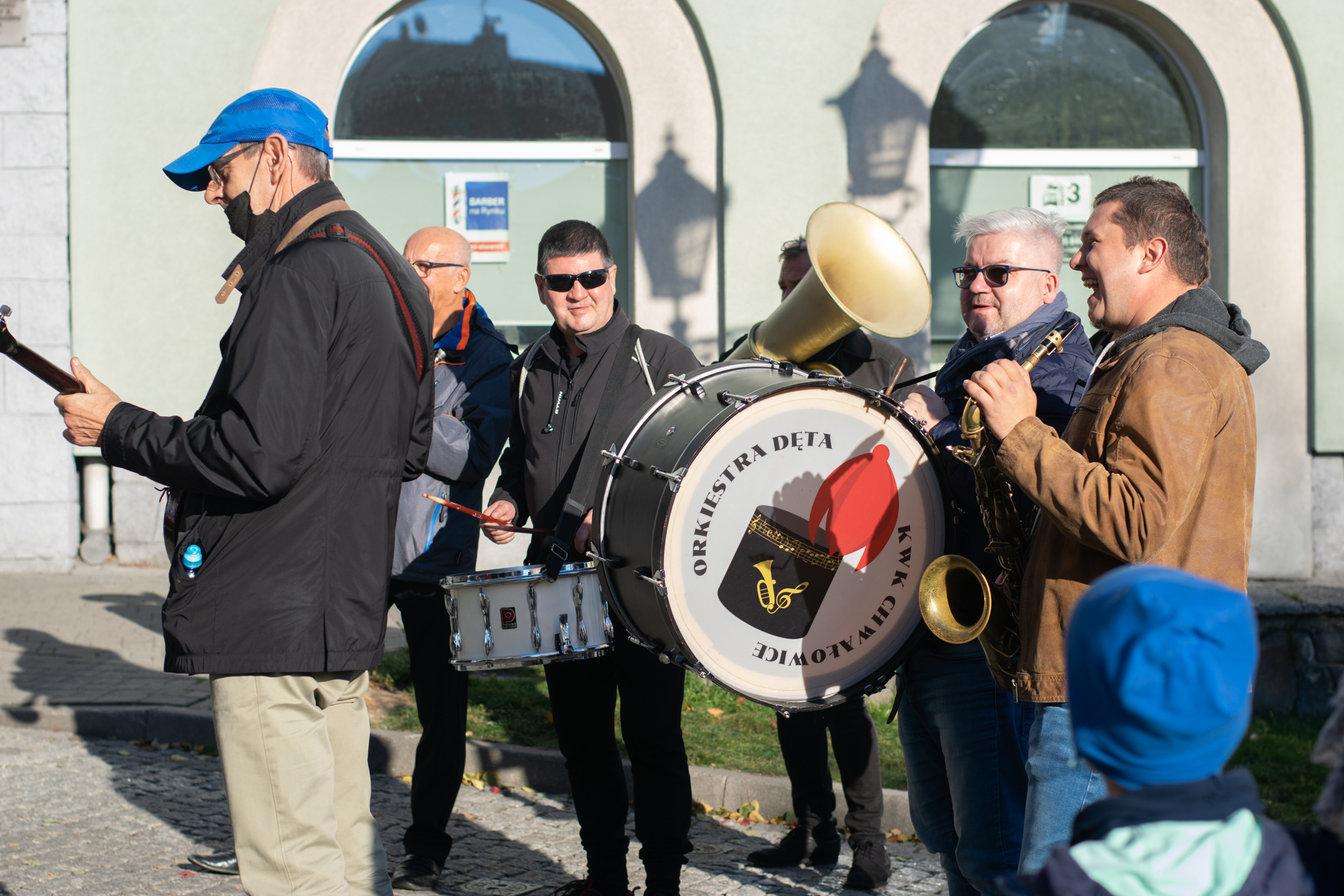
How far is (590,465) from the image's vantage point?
349 cm

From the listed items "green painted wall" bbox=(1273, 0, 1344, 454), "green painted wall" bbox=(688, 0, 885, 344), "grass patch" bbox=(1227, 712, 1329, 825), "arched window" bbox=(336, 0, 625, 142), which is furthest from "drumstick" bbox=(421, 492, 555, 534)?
"green painted wall" bbox=(1273, 0, 1344, 454)

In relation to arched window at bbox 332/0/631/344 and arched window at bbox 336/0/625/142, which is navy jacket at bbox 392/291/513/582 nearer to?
arched window at bbox 332/0/631/344

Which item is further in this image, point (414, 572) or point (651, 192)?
point (651, 192)

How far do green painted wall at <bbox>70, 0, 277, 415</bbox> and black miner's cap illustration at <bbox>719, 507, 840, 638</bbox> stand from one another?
212 inches

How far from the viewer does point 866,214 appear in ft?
11.4

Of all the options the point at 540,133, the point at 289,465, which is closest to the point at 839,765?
the point at 289,465

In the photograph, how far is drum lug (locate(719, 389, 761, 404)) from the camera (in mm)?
2830

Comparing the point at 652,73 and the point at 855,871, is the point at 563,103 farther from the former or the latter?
the point at 855,871

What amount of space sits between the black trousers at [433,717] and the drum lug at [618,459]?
3.68ft

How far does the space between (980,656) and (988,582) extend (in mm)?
423

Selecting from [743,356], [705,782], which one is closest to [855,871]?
[705,782]

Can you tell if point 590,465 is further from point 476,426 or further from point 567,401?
point 476,426

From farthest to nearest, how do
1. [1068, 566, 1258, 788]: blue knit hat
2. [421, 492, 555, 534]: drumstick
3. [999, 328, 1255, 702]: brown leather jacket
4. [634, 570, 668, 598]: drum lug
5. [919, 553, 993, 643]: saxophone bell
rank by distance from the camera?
[421, 492, 555, 534]: drumstick, [634, 570, 668, 598]: drum lug, [919, 553, 993, 643]: saxophone bell, [999, 328, 1255, 702]: brown leather jacket, [1068, 566, 1258, 788]: blue knit hat

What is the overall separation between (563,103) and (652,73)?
697 millimetres
